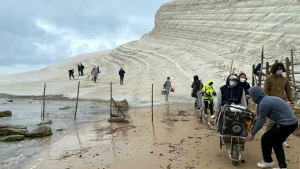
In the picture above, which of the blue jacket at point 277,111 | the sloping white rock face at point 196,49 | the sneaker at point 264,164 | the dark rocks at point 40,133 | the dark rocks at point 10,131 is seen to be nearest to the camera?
the blue jacket at point 277,111

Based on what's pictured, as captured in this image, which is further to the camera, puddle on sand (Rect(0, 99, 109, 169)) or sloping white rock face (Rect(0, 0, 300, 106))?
sloping white rock face (Rect(0, 0, 300, 106))

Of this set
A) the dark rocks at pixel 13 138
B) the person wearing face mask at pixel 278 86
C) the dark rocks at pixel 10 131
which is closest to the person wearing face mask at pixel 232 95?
the person wearing face mask at pixel 278 86

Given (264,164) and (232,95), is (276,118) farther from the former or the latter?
(232,95)

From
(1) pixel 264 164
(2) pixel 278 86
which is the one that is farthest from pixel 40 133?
(2) pixel 278 86

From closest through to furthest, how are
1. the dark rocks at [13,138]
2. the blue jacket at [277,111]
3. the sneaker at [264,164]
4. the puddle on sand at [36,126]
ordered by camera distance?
the blue jacket at [277,111] → the sneaker at [264,164] → the puddle on sand at [36,126] → the dark rocks at [13,138]

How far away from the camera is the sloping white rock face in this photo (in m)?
20.0

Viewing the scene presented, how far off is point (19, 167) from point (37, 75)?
31788mm

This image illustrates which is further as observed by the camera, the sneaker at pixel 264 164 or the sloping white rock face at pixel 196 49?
the sloping white rock face at pixel 196 49

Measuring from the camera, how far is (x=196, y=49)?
25.9 m

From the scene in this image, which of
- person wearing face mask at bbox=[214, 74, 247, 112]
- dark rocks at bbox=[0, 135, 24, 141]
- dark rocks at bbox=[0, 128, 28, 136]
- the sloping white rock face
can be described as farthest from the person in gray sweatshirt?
the sloping white rock face

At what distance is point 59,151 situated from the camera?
742 centimetres

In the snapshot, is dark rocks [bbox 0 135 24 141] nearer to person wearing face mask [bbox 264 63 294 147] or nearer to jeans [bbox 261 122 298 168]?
person wearing face mask [bbox 264 63 294 147]

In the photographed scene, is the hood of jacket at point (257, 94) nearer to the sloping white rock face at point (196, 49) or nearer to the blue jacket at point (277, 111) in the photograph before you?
the blue jacket at point (277, 111)

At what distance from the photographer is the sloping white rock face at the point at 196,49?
65.7 ft
